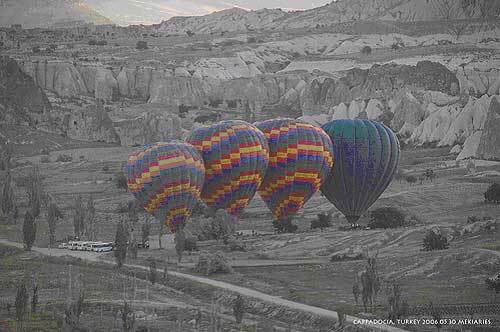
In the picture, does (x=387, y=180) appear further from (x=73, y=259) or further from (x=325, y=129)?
(x=73, y=259)

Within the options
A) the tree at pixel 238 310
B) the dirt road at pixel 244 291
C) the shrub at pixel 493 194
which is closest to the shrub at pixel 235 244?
the dirt road at pixel 244 291

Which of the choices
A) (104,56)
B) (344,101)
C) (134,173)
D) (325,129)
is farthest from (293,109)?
(134,173)

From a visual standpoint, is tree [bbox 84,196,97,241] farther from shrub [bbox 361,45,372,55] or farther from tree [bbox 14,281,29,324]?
shrub [bbox 361,45,372,55]

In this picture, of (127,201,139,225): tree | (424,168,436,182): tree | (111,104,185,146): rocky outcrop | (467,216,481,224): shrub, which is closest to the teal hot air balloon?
(467,216,481,224): shrub

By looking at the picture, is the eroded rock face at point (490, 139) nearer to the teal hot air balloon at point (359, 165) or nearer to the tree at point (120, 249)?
the teal hot air balloon at point (359, 165)

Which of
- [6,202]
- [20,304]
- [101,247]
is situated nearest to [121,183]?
[6,202]

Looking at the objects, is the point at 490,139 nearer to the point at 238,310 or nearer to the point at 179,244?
the point at 179,244
